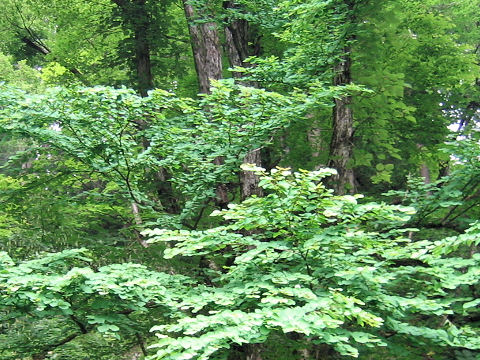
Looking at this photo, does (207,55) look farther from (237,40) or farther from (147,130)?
(147,130)

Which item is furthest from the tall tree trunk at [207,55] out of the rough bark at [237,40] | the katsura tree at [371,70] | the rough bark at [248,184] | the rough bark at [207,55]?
the rough bark at [248,184]

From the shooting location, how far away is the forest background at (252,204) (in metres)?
3.03

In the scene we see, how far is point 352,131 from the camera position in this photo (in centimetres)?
584

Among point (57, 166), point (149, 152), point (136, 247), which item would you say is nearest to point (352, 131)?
point (149, 152)

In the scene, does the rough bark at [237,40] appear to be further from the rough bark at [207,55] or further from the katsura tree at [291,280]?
the katsura tree at [291,280]

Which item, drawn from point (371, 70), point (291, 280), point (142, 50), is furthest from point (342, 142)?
point (142, 50)

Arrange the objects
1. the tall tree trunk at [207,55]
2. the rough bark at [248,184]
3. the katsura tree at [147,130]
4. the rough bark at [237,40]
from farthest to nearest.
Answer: the rough bark at [237,40] < the tall tree trunk at [207,55] < the rough bark at [248,184] < the katsura tree at [147,130]

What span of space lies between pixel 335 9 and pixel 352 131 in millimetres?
1482

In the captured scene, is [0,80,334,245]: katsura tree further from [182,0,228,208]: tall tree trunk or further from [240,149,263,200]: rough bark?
[182,0,228,208]: tall tree trunk

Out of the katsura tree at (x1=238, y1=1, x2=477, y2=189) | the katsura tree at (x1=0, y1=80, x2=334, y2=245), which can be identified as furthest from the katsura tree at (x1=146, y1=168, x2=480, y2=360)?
the katsura tree at (x1=238, y1=1, x2=477, y2=189)

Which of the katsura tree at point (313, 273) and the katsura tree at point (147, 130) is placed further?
the katsura tree at point (147, 130)

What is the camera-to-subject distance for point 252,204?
10.7 ft

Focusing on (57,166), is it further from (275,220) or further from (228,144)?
(275,220)


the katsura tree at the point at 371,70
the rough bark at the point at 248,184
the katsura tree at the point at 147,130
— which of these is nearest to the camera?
the katsura tree at the point at 147,130
